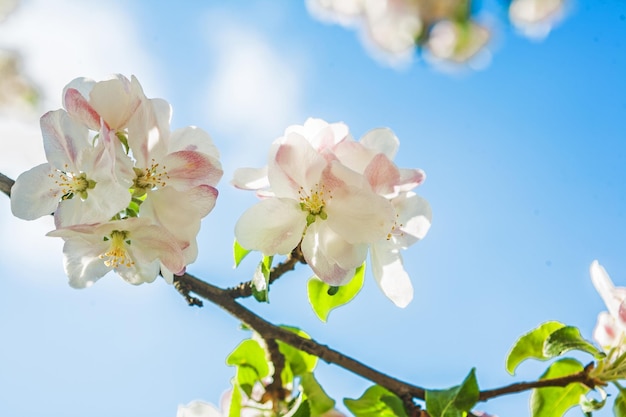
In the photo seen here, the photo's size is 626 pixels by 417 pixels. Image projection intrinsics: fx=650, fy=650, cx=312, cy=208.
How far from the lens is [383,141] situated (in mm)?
1069

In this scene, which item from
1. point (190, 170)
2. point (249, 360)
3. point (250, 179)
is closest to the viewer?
point (190, 170)

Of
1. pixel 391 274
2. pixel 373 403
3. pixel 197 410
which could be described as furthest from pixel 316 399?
pixel 391 274

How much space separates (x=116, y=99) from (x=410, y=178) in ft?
1.51

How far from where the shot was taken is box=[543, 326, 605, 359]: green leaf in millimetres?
1257

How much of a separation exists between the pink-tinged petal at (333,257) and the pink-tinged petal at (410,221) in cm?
14

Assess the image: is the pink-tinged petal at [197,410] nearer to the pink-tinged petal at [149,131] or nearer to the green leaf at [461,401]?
the green leaf at [461,401]

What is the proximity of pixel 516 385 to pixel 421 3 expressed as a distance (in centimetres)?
192

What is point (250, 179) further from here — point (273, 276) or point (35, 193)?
point (35, 193)

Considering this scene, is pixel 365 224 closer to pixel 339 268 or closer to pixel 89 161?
pixel 339 268

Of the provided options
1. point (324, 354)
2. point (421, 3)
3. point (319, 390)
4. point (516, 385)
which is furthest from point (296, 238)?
point (421, 3)

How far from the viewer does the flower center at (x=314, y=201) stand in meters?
0.97

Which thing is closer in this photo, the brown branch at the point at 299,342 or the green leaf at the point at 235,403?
the brown branch at the point at 299,342

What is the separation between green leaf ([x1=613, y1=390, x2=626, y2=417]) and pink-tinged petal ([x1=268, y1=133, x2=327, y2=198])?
767 mm

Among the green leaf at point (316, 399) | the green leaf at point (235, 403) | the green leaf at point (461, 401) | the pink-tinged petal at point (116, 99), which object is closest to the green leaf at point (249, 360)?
the green leaf at point (235, 403)
